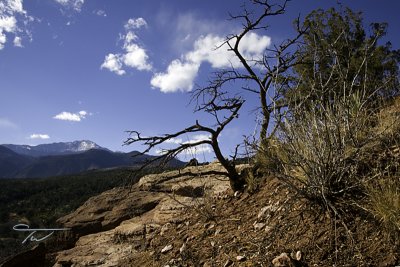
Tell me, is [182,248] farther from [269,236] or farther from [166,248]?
[269,236]

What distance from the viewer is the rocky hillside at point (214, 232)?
373 cm

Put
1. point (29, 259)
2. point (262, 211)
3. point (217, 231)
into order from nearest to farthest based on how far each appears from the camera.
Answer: point (262, 211), point (217, 231), point (29, 259)

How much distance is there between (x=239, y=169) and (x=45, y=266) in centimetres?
401

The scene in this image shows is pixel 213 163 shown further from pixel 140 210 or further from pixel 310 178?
pixel 310 178

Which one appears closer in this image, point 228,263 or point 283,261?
point 283,261

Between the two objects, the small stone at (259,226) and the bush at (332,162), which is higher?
the bush at (332,162)

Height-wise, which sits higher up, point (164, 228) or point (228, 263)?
point (164, 228)

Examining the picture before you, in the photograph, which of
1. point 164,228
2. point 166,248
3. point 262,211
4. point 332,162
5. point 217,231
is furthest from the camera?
point 164,228

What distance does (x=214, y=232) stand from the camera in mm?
5359

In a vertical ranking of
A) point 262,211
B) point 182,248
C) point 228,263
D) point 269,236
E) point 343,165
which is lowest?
point 228,263

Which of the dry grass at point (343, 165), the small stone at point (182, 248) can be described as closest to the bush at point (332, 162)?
the dry grass at point (343, 165)

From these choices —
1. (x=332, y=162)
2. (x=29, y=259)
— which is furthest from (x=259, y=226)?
(x=29, y=259)

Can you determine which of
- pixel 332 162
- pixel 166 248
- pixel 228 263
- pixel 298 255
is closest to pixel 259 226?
pixel 228 263

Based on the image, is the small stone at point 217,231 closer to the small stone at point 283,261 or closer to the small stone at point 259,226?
the small stone at point 259,226
